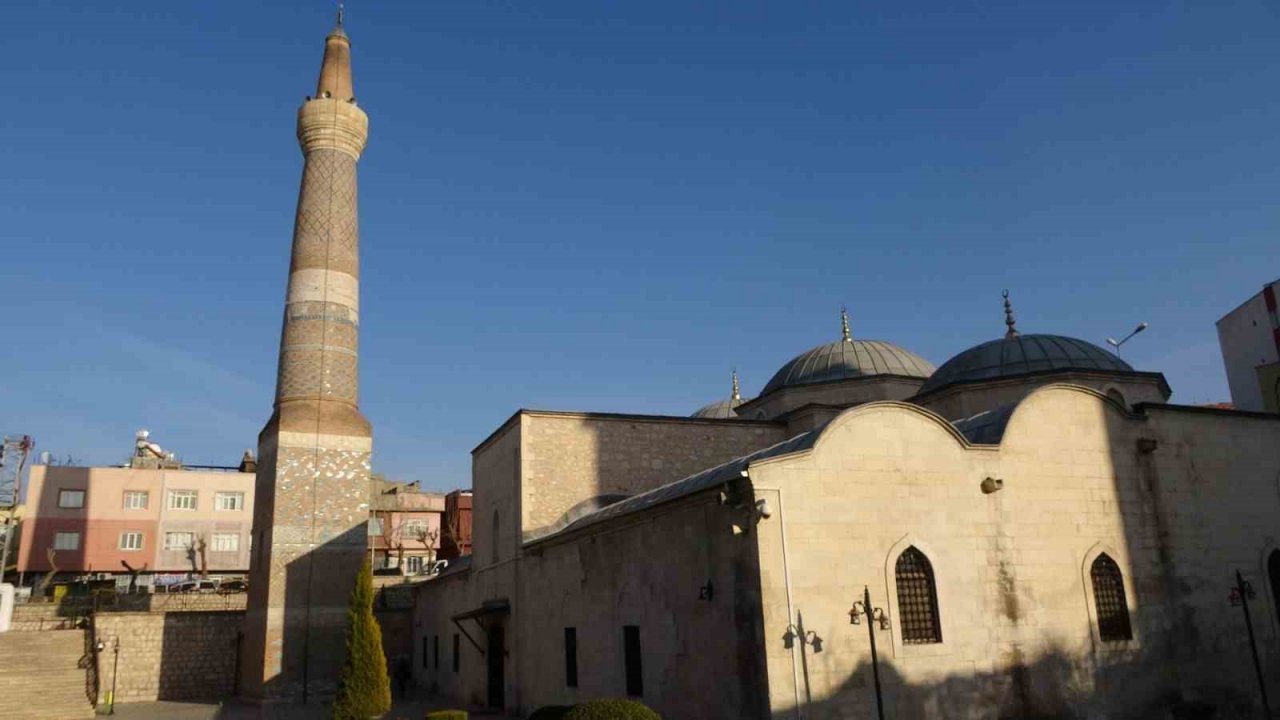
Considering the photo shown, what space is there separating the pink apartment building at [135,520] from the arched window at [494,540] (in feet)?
65.6

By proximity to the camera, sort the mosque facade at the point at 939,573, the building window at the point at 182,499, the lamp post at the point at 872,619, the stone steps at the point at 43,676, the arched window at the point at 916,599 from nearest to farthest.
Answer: the lamp post at the point at 872,619 → the mosque facade at the point at 939,573 → the arched window at the point at 916,599 → the stone steps at the point at 43,676 → the building window at the point at 182,499

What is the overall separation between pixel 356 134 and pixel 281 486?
943 cm

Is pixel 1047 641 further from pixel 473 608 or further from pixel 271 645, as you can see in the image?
pixel 271 645

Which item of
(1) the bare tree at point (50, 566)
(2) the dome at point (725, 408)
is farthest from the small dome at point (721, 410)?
(1) the bare tree at point (50, 566)

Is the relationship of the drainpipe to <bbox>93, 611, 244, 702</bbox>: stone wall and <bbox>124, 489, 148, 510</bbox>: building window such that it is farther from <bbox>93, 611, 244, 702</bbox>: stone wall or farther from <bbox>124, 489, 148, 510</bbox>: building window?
<bbox>124, 489, 148, 510</bbox>: building window

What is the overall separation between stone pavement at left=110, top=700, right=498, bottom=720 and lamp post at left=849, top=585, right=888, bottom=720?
9.57 metres

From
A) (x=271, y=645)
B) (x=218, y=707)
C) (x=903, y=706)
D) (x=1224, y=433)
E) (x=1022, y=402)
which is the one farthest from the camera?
(x=218, y=707)

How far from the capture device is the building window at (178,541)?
36.7 meters

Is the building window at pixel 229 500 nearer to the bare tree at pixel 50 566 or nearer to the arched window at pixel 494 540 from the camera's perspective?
the bare tree at pixel 50 566

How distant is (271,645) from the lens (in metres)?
19.7

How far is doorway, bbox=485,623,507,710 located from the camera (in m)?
18.8

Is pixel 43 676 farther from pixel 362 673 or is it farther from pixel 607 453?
pixel 607 453

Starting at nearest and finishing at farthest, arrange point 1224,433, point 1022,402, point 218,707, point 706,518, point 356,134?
point 706,518 → point 1022,402 → point 1224,433 → point 218,707 → point 356,134

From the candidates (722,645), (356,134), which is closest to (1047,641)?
(722,645)
